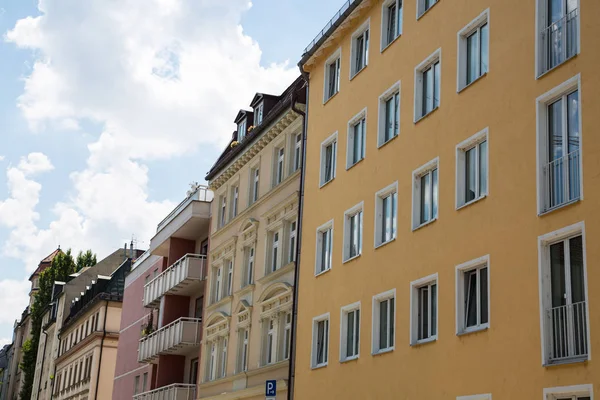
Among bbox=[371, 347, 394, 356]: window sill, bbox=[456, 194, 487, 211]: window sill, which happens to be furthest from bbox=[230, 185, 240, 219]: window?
bbox=[456, 194, 487, 211]: window sill

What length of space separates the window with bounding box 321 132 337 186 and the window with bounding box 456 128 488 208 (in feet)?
25.9

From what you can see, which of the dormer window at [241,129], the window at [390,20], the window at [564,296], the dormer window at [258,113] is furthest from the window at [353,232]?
the dormer window at [241,129]

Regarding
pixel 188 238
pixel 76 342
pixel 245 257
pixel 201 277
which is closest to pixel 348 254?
pixel 245 257

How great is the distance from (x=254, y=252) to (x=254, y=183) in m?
3.26

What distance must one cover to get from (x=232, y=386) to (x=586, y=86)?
20283mm

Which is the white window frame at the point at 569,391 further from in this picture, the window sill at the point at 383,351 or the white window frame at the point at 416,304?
the window sill at the point at 383,351

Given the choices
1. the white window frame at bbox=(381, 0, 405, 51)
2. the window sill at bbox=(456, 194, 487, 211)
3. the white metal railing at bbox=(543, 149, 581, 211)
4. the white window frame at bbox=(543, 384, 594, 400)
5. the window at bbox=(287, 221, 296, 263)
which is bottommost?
the white window frame at bbox=(543, 384, 594, 400)

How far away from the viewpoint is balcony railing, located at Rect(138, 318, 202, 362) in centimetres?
3847

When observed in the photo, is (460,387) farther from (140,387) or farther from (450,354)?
(140,387)

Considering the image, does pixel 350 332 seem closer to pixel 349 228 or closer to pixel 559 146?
pixel 349 228

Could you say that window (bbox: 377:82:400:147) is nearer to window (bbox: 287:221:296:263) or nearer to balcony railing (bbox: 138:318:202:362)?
window (bbox: 287:221:296:263)

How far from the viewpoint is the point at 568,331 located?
1617 cm

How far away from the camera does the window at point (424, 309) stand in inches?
819

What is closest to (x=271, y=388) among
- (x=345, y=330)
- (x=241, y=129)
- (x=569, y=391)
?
(x=345, y=330)
